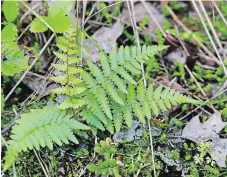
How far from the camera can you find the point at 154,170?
2506mm

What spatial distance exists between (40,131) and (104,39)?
1239 millimetres

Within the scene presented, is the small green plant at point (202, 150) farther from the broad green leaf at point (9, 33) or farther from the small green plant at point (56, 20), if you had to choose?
the broad green leaf at point (9, 33)

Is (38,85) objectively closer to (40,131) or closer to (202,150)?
(40,131)

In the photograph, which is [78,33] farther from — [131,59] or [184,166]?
[184,166]

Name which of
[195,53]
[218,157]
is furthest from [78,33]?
[218,157]

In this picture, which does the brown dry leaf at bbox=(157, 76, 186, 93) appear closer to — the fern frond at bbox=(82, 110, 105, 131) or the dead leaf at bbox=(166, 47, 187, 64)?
the dead leaf at bbox=(166, 47, 187, 64)

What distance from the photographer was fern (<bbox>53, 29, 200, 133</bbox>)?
2.45m

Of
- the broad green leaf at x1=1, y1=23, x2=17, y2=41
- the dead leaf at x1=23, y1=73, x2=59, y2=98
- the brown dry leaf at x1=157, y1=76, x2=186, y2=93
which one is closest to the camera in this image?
the broad green leaf at x1=1, y1=23, x2=17, y2=41

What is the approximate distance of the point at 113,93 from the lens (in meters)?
2.45

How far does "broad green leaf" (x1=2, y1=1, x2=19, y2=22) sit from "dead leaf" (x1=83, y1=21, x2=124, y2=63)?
0.63 m

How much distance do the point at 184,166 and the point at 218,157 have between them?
0.23 meters

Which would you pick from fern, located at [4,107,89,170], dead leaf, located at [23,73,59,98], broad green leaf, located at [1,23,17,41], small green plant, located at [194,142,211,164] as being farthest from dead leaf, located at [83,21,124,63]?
small green plant, located at [194,142,211,164]

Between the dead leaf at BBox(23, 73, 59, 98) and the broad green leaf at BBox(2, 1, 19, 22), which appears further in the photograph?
the dead leaf at BBox(23, 73, 59, 98)

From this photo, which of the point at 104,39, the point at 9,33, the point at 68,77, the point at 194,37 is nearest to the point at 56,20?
the point at 9,33
